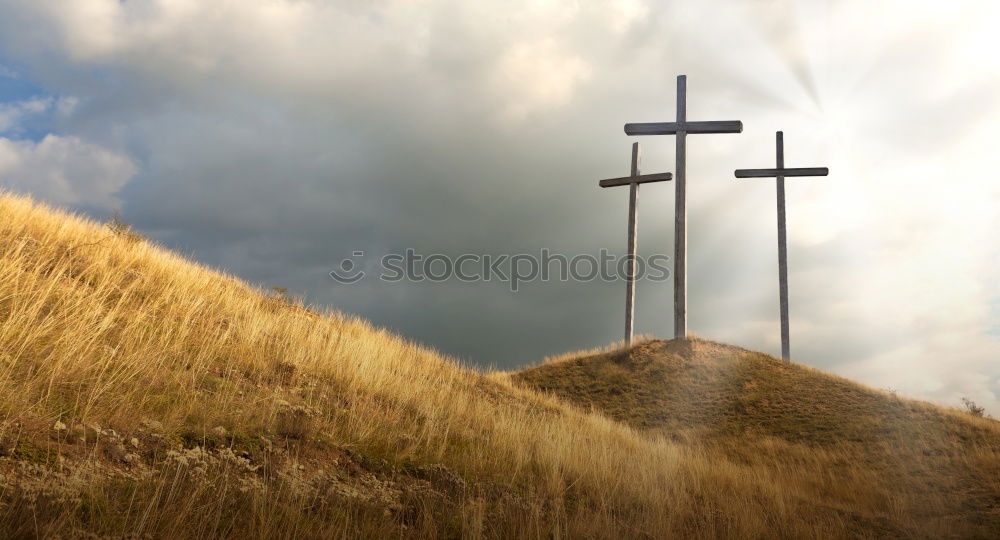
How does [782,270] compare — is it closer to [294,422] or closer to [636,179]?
[636,179]

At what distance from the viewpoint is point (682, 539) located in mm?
5590

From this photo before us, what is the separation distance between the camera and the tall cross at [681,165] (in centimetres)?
1941

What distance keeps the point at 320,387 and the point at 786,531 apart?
228 inches

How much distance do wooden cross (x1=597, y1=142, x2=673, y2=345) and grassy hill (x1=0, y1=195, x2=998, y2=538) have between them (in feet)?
30.7

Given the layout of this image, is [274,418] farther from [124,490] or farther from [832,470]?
[832,470]

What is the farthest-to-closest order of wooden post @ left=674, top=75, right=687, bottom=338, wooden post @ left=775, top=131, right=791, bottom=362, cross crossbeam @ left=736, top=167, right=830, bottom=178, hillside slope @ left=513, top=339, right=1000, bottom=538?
cross crossbeam @ left=736, top=167, right=830, bottom=178 → wooden post @ left=775, top=131, right=791, bottom=362 → wooden post @ left=674, top=75, right=687, bottom=338 → hillside slope @ left=513, top=339, right=1000, bottom=538

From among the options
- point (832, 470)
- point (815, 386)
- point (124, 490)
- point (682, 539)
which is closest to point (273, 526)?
point (124, 490)

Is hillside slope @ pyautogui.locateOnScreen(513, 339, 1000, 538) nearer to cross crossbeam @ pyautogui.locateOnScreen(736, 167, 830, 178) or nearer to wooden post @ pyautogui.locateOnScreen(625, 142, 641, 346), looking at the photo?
wooden post @ pyautogui.locateOnScreen(625, 142, 641, 346)

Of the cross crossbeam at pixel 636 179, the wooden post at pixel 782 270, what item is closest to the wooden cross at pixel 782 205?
the wooden post at pixel 782 270

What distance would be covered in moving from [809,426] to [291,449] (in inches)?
546

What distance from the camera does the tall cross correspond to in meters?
19.4

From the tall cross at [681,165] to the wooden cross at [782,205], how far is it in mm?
4226

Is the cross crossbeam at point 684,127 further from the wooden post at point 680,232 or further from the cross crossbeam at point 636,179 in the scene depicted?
the cross crossbeam at point 636,179

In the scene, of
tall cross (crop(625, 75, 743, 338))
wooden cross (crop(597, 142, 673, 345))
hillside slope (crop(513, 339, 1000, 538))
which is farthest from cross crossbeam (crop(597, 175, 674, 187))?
hillside slope (crop(513, 339, 1000, 538))
